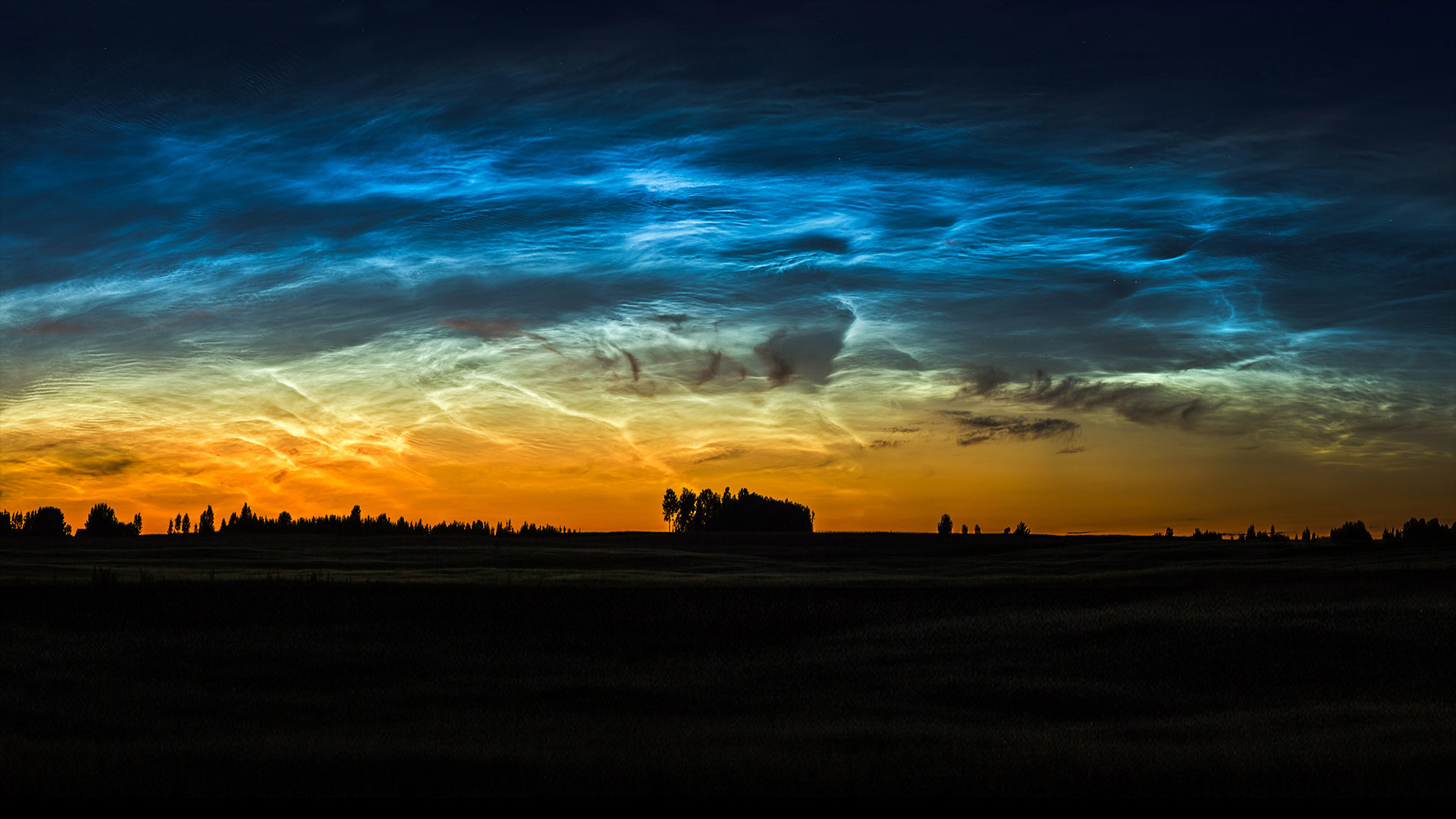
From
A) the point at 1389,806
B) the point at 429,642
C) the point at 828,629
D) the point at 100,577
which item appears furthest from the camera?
the point at 100,577

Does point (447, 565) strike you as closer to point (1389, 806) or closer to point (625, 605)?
point (625, 605)

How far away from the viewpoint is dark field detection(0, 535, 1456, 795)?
14.4m

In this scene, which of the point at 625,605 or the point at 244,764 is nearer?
the point at 244,764

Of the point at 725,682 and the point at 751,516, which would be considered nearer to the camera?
the point at 725,682

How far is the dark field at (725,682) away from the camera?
47.4 feet

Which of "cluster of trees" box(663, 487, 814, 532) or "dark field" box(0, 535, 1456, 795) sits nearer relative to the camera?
"dark field" box(0, 535, 1456, 795)

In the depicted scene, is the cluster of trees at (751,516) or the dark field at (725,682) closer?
the dark field at (725,682)

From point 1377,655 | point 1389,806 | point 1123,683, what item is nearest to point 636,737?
point 1389,806

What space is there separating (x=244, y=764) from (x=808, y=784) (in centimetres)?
770

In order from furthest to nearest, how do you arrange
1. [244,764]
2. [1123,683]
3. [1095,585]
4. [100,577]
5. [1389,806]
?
[1095,585] → [100,577] → [1123,683] → [244,764] → [1389,806]

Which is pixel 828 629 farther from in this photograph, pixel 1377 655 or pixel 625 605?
pixel 1377 655

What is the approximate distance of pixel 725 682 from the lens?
23.7 meters

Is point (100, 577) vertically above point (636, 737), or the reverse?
point (100, 577)

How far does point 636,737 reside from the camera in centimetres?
1720
